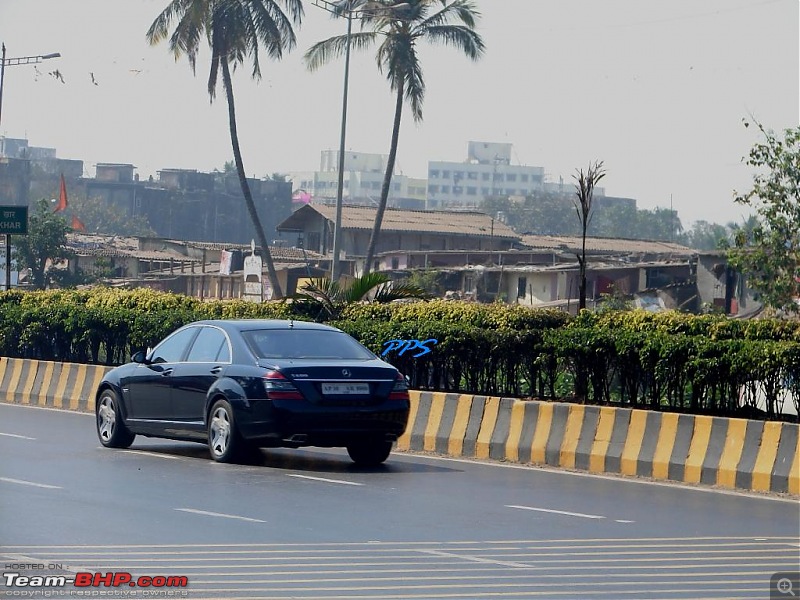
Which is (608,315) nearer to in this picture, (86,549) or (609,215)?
(86,549)

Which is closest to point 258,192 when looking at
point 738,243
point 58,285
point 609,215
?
point 609,215

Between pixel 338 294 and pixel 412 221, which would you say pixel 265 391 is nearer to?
pixel 338 294

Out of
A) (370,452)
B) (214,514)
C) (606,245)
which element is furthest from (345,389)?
(606,245)

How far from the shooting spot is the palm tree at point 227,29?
5419 centimetres

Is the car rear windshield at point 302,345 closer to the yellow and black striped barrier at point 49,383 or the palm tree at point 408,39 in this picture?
the yellow and black striped barrier at point 49,383

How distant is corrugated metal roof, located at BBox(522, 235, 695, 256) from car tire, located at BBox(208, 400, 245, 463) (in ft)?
195

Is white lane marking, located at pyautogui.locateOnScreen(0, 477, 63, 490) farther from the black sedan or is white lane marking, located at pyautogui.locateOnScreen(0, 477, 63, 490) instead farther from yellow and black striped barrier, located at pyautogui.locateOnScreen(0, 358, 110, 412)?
yellow and black striped barrier, located at pyautogui.locateOnScreen(0, 358, 110, 412)

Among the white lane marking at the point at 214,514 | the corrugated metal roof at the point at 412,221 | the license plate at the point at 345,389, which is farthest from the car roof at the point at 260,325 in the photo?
the corrugated metal roof at the point at 412,221

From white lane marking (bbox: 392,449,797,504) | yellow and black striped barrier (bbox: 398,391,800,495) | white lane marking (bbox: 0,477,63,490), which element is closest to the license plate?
white lane marking (bbox: 392,449,797,504)

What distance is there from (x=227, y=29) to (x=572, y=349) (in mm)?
38960

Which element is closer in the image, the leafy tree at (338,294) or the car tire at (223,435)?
the car tire at (223,435)

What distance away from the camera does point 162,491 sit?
1287 cm

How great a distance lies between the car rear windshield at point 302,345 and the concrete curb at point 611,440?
2.21 meters

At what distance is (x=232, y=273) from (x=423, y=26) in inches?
499
